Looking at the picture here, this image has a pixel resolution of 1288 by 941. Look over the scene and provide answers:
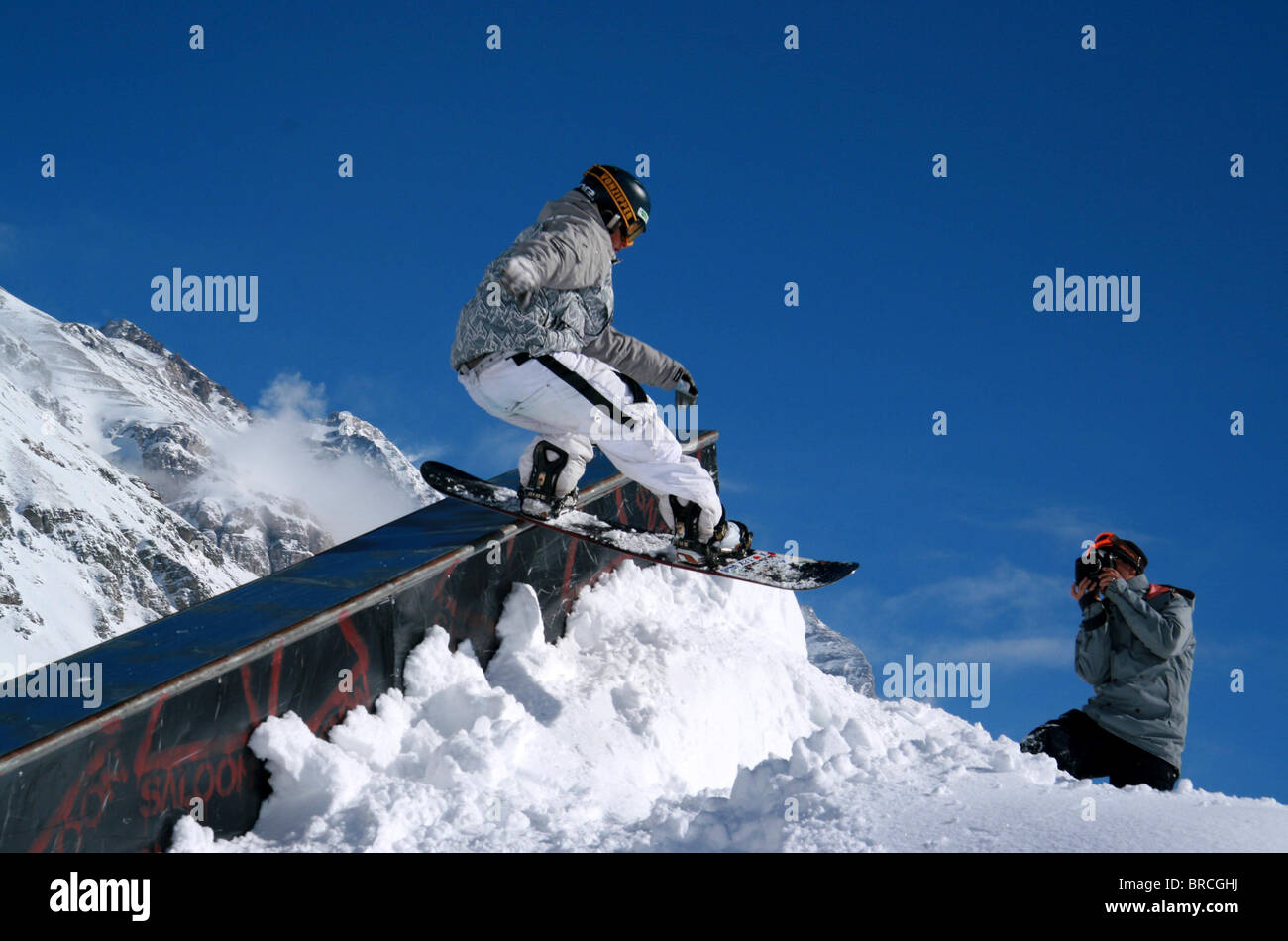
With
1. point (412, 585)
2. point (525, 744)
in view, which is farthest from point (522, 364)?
point (525, 744)

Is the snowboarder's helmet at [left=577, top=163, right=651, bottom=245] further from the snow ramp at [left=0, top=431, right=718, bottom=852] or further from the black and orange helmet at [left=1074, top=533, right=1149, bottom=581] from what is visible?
the black and orange helmet at [left=1074, top=533, right=1149, bottom=581]

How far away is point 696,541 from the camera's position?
7445 millimetres

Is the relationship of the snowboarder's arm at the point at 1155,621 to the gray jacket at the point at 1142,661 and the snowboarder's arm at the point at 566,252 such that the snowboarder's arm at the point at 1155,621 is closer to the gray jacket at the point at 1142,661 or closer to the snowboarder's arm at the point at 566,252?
the gray jacket at the point at 1142,661

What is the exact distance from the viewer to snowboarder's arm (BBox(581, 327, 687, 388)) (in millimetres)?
7887

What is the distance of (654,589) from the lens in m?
8.11

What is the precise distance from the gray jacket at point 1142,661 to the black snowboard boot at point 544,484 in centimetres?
317

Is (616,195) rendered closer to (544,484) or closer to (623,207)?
(623,207)

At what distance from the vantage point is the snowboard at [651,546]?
7.38m

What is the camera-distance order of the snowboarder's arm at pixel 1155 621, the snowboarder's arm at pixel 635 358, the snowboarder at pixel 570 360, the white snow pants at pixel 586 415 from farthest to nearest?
the snowboarder's arm at pixel 635 358 < the white snow pants at pixel 586 415 < the snowboarder at pixel 570 360 < the snowboarder's arm at pixel 1155 621

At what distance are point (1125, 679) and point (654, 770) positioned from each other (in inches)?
102

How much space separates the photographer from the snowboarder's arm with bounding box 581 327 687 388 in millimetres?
3195

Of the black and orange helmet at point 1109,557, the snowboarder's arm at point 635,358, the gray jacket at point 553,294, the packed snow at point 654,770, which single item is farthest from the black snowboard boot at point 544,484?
the black and orange helmet at point 1109,557
